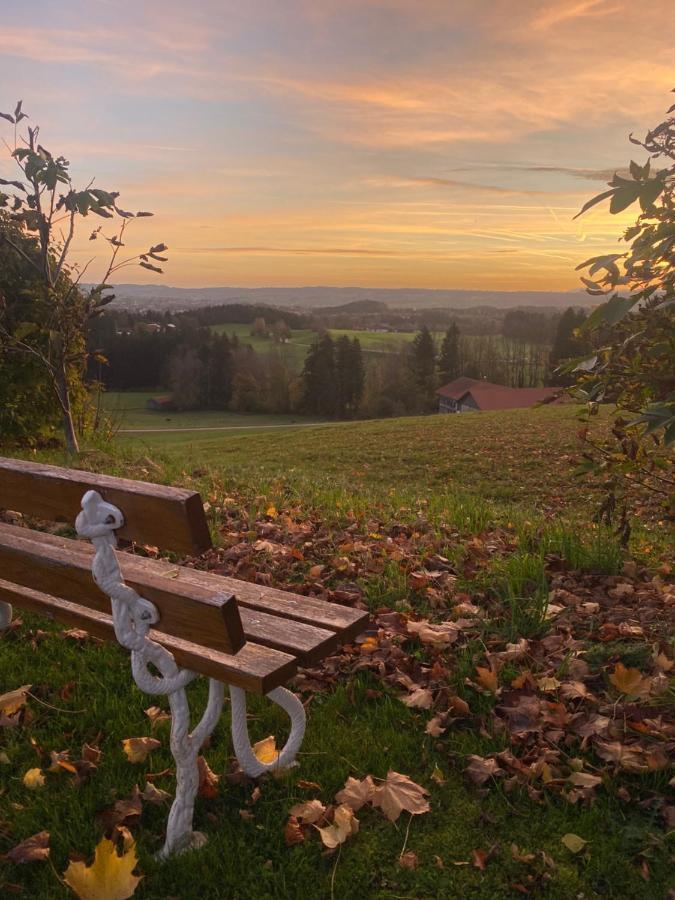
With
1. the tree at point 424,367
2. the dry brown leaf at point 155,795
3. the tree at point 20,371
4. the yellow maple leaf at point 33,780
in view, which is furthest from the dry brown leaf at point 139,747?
the tree at point 424,367

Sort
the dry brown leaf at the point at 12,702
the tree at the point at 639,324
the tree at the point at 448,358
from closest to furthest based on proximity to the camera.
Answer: the tree at the point at 639,324
the dry brown leaf at the point at 12,702
the tree at the point at 448,358

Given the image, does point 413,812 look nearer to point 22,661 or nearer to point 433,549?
point 22,661

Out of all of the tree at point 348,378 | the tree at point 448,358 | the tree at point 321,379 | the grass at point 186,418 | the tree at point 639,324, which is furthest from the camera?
the tree at point 448,358

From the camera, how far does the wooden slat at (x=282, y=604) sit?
285cm

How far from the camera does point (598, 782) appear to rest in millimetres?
2613

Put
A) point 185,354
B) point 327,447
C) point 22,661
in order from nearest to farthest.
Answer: point 22,661, point 327,447, point 185,354

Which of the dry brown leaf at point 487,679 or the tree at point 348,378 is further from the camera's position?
the tree at point 348,378

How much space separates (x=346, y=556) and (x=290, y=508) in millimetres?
1825

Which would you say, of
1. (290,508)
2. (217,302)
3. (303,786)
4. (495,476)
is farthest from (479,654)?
(217,302)

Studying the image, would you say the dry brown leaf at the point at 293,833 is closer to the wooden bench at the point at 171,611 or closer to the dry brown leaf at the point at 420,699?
the wooden bench at the point at 171,611

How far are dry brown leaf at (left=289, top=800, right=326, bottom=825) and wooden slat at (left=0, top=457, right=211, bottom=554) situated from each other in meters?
1.15

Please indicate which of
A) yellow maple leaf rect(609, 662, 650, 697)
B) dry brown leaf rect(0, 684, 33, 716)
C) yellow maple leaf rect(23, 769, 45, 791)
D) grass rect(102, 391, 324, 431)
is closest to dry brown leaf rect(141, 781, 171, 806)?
yellow maple leaf rect(23, 769, 45, 791)

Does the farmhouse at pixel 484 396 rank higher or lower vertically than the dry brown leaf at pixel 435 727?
lower

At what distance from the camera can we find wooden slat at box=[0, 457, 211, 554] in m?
2.09
